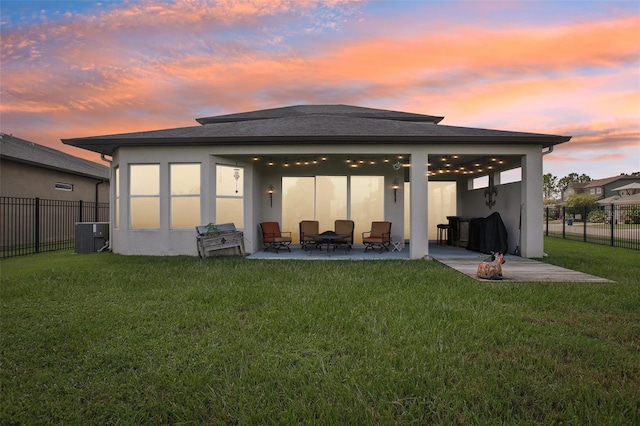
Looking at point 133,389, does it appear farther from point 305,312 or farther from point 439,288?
point 439,288

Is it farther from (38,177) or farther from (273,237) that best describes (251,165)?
(38,177)

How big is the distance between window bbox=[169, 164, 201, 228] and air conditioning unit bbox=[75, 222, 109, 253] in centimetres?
309

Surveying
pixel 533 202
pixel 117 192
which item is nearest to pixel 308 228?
pixel 117 192

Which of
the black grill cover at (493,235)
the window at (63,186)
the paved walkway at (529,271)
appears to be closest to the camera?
the paved walkway at (529,271)

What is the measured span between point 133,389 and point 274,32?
11.6m

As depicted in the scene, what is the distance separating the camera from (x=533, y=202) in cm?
922

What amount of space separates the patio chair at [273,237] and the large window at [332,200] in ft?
→ 3.17

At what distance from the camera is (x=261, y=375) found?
279 centimetres

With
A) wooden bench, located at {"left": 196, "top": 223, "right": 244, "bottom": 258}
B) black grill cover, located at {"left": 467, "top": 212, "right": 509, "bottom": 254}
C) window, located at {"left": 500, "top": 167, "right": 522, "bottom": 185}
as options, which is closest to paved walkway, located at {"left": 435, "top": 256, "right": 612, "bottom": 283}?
black grill cover, located at {"left": 467, "top": 212, "right": 509, "bottom": 254}

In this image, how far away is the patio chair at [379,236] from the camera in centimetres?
1031

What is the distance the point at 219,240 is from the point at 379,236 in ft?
16.6

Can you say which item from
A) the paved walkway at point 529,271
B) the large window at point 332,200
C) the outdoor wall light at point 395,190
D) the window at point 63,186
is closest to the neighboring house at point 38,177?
the window at point 63,186

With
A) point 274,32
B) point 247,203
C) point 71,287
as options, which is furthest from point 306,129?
point 71,287

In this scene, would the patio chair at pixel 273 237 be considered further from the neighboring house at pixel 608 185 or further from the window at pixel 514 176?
the neighboring house at pixel 608 185
